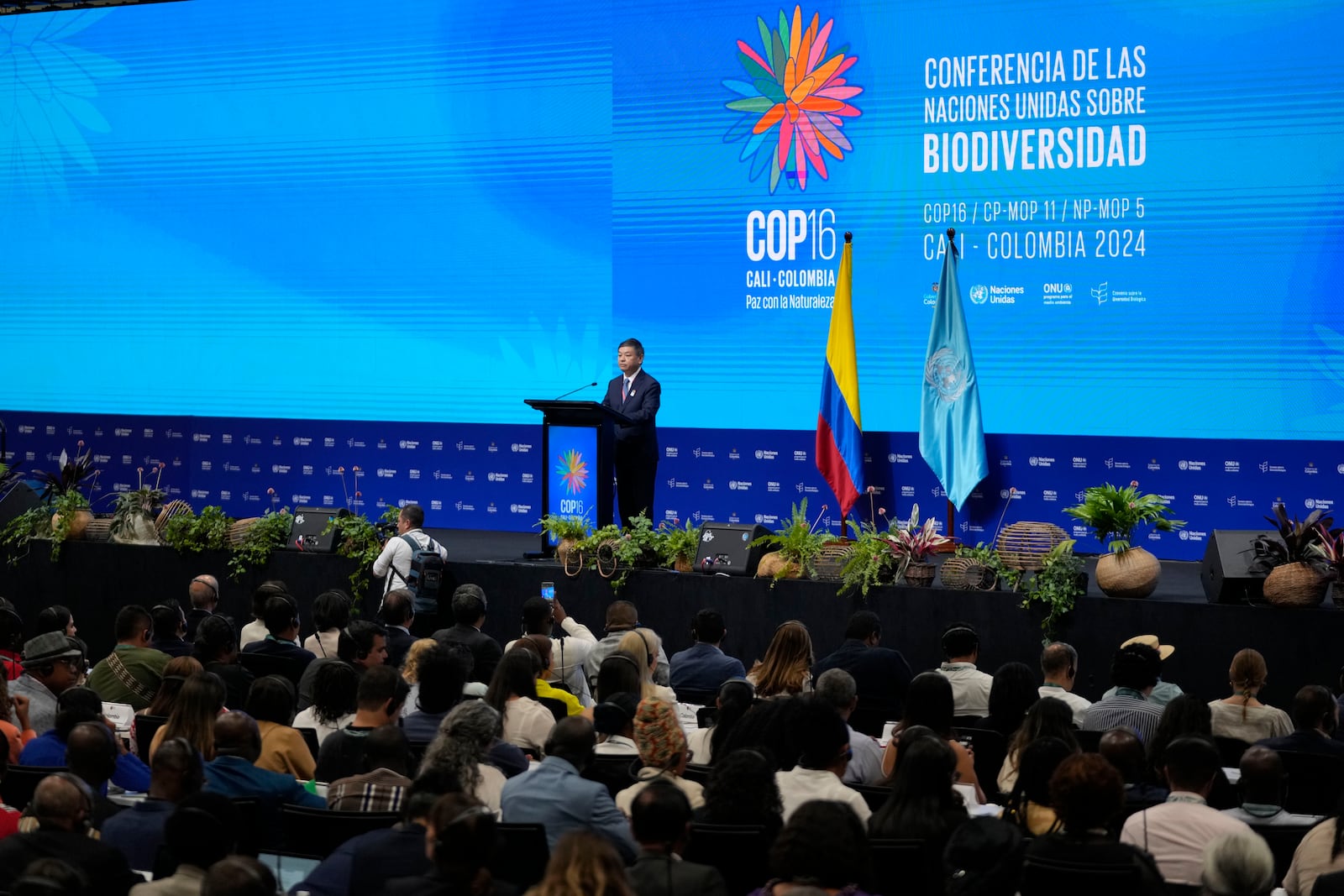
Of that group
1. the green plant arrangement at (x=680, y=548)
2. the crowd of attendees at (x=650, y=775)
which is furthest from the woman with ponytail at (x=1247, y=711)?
the green plant arrangement at (x=680, y=548)

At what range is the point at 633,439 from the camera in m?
10.3

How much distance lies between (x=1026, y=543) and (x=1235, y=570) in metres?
1.05

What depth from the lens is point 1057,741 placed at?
4324mm

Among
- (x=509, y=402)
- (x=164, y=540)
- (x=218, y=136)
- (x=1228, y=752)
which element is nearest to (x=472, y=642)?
(x=1228, y=752)

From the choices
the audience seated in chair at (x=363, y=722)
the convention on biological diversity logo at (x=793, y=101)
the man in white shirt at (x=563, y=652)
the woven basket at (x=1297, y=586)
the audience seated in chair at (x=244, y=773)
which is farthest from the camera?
the convention on biological diversity logo at (x=793, y=101)

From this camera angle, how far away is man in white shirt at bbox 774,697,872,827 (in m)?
4.45

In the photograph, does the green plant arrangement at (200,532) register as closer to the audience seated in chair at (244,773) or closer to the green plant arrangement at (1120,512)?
the green plant arrangement at (1120,512)

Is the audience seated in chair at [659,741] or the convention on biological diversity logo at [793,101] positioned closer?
the audience seated in chair at [659,741]

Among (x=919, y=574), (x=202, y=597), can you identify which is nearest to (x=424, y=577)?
(x=202, y=597)

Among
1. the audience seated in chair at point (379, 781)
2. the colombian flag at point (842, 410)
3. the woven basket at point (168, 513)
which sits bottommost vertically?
the audience seated in chair at point (379, 781)

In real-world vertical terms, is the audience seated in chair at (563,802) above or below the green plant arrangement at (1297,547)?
below

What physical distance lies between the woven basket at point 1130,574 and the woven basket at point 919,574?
93cm

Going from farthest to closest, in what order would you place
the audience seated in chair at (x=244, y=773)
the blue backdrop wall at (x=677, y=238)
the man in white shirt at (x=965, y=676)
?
the blue backdrop wall at (x=677, y=238) → the man in white shirt at (x=965, y=676) → the audience seated in chair at (x=244, y=773)

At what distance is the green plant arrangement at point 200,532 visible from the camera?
1046cm
